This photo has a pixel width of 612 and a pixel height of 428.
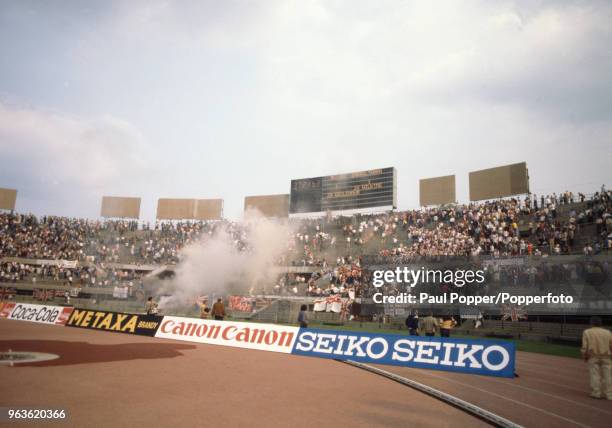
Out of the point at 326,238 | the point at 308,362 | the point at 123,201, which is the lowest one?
the point at 308,362

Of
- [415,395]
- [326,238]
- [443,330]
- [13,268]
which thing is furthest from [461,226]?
[13,268]

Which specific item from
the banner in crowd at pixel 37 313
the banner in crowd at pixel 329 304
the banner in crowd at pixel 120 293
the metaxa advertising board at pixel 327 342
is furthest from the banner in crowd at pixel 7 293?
the banner in crowd at pixel 329 304

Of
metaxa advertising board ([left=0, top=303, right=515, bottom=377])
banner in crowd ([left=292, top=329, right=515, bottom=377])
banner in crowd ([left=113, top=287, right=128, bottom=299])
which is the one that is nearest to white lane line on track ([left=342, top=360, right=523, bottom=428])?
banner in crowd ([left=292, top=329, right=515, bottom=377])

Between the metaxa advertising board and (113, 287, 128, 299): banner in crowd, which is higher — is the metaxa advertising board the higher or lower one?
the lower one

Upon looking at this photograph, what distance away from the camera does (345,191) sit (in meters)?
49.0

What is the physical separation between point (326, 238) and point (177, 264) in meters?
15.9

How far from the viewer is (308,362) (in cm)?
1400

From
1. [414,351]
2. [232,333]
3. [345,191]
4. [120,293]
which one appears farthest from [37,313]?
[345,191]

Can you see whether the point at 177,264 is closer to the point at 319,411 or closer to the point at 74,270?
the point at 74,270

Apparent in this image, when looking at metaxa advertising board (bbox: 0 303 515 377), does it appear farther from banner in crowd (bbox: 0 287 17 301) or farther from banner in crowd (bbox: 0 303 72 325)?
banner in crowd (bbox: 0 287 17 301)

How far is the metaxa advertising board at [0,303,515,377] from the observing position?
40.3ft

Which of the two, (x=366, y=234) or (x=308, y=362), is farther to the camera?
(x=366, y=234)

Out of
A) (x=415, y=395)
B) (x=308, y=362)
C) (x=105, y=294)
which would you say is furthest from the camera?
(x=105, y=294)

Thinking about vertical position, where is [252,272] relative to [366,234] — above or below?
below
